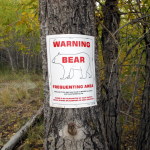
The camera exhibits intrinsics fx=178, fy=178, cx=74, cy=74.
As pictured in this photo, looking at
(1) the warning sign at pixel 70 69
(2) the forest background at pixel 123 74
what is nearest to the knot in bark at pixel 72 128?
(1) the warning sign at pixel 70 69

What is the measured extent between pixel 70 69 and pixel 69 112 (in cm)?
31

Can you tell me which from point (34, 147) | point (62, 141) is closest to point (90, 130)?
point (62, 141)

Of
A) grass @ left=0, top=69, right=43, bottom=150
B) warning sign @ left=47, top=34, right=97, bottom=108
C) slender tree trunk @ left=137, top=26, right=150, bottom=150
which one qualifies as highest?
warning sign @ left=47, top=34, right=97, bottom=108

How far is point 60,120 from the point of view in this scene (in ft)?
4.21

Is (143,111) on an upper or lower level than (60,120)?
lower

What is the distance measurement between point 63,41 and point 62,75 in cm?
23

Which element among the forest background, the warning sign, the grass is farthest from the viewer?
the grass

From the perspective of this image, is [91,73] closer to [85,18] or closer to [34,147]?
[85,18]

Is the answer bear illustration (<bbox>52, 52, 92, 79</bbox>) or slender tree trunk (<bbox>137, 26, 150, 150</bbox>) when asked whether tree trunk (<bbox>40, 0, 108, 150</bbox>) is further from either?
slender tree trunk (<bbox>137, 26, 150, 150</bbox>)

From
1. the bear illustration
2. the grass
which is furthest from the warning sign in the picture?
the grass

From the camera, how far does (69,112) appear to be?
4.14ft

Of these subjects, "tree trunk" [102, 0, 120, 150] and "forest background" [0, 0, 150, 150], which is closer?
"forest background" [0, 0, 150, 150]

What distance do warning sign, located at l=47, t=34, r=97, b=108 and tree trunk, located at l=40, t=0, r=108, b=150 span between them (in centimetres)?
5

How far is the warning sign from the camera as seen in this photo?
3.99 ft
